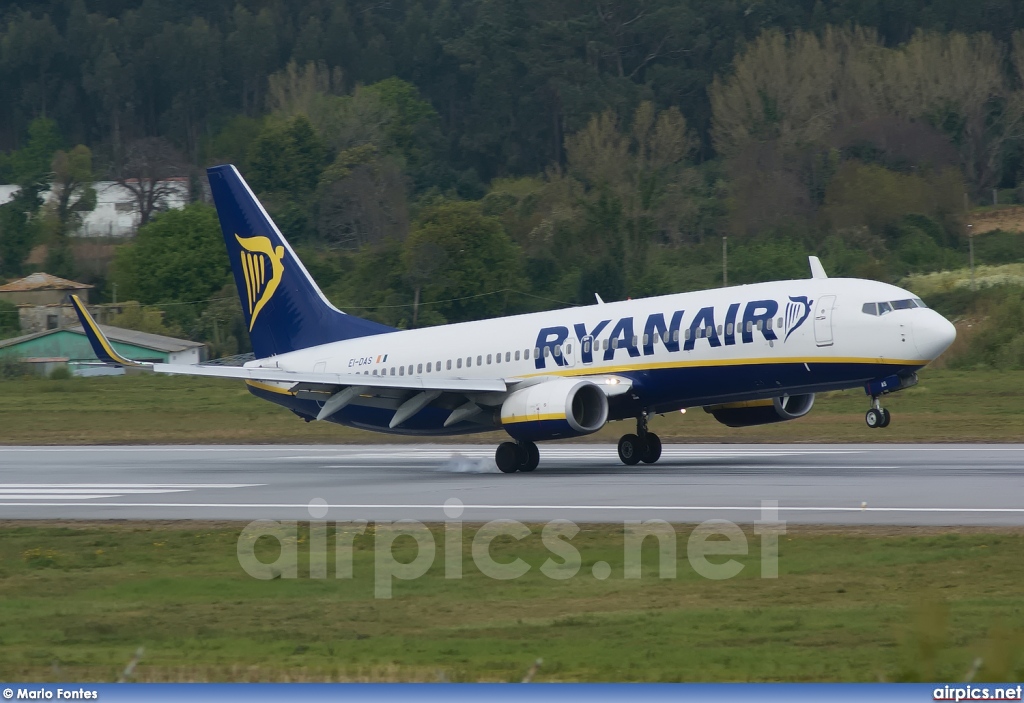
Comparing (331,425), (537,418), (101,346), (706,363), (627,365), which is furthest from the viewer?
(331,425)

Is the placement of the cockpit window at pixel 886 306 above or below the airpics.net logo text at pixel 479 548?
above

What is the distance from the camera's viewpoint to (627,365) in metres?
31.1

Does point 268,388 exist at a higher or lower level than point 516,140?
lower

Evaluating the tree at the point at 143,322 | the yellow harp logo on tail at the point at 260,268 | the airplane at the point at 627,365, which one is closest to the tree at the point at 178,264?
the tree at the point at 143,322

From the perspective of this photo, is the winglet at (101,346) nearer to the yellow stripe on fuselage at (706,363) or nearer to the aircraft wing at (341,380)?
the aircraft wing at (341,380)

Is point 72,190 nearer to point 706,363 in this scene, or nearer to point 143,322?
point 143,322

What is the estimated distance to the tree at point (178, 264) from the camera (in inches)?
3447

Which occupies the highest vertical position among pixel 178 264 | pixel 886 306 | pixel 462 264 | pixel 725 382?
pixel 178 264

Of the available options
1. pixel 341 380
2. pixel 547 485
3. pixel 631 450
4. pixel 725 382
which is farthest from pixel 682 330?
pixel 341 380

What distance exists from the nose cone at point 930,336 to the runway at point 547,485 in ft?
7.43

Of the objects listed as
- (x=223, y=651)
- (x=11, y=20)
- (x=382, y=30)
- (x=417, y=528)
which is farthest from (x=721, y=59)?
(x=223, y=651)

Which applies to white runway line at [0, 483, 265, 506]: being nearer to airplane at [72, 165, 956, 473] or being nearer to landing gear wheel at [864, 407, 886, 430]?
airplane at [72, 165, 956, 473]

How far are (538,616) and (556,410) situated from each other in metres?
15.2

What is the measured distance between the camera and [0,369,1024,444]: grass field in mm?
40781
